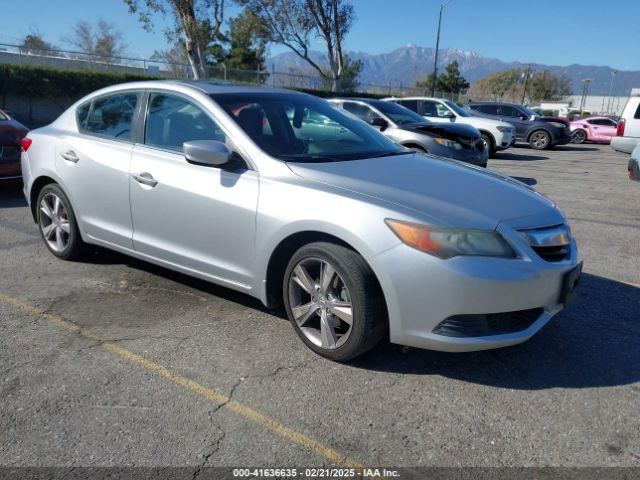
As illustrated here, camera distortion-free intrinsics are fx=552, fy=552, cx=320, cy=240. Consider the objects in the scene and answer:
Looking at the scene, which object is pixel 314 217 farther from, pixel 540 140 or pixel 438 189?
pixel 540 140

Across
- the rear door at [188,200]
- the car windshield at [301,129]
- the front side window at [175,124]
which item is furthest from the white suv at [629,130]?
the front side window at [175,124]

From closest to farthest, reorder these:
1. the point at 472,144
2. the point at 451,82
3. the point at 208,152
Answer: the point at 208,152
the point at 472,144
the point at 451,82

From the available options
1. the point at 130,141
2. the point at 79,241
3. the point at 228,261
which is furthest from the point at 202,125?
the point at 79,241

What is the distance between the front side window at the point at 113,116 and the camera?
4.35 metres

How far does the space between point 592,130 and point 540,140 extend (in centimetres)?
683

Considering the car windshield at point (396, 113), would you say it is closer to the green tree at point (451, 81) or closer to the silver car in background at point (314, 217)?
the silver car in background at point (314, 217)

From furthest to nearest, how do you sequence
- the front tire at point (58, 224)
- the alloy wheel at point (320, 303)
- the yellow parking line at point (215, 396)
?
the front tire at point (58, 224)
the alloy wheel at point (320, 303)
the yellow parking line at point (215, 396)

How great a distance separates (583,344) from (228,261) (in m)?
2.35

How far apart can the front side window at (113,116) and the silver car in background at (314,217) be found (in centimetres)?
2

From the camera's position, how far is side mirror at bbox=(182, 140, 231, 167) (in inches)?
135

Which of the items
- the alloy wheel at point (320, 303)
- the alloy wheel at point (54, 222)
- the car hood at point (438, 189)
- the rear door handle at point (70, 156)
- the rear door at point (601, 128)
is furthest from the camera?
the rear door at point (601, 128)

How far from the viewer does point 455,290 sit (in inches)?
109

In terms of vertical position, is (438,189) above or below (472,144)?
above

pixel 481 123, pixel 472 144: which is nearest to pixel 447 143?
pixel 472 144
